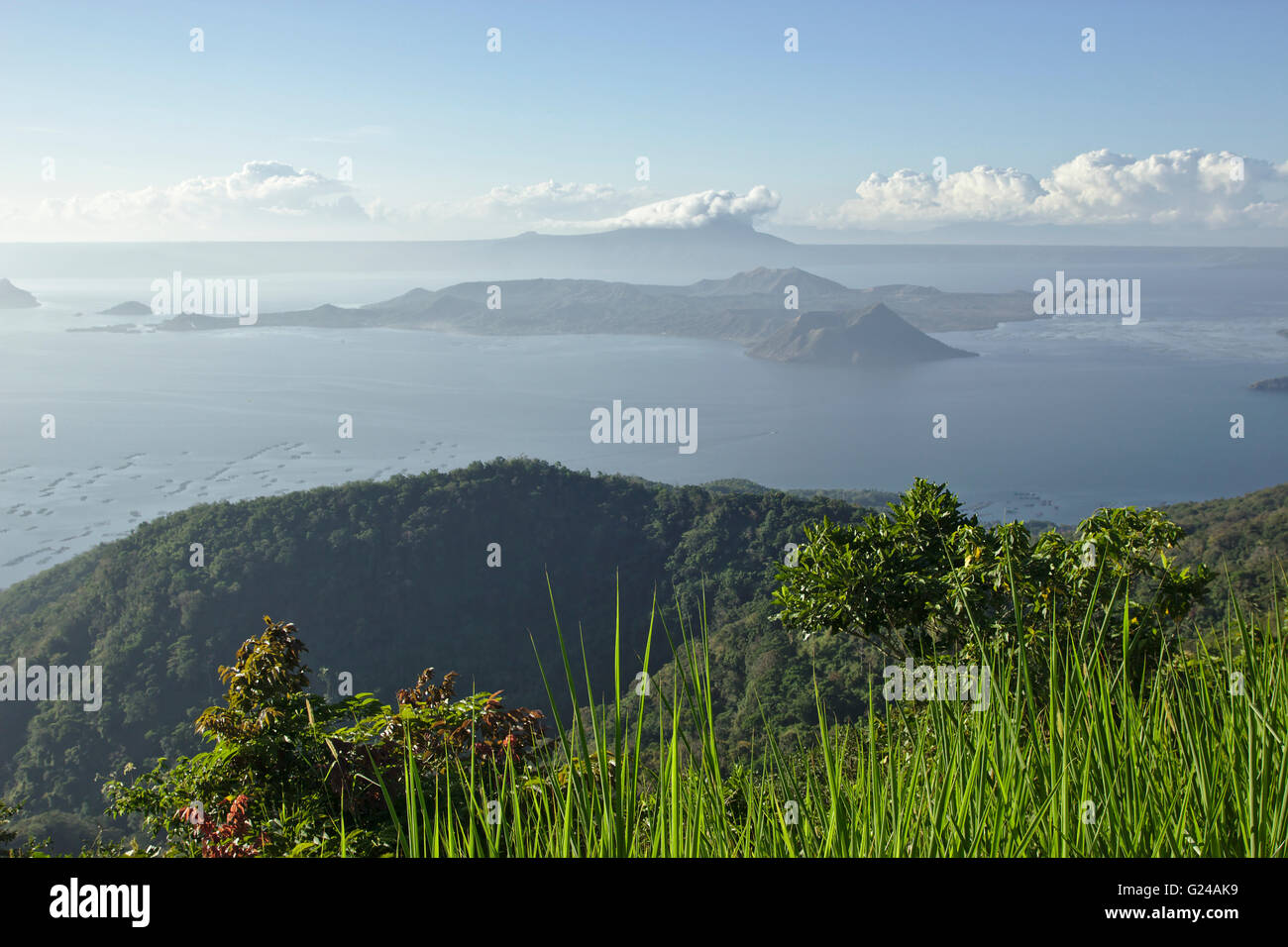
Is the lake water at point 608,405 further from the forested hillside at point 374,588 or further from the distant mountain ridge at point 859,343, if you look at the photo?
the forested hillside at point 374,588

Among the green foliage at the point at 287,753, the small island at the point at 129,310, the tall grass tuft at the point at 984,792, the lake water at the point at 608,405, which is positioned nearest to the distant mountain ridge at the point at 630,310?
the lake water at the point at 608,405

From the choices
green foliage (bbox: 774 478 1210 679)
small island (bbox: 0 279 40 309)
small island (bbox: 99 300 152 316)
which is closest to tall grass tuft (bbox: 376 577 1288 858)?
green foliage (bbox: 774 478 1210 679)

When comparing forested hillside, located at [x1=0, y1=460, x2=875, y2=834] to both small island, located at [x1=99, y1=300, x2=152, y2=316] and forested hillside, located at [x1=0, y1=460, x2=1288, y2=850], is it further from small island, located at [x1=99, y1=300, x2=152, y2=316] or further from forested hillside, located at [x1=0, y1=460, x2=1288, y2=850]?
small island, located at [x1=99, y1=300, x2=152, y2=316]

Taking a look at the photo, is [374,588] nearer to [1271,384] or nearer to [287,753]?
[287,753]

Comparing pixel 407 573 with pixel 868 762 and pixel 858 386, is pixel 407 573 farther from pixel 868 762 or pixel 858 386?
pixel 858 386
